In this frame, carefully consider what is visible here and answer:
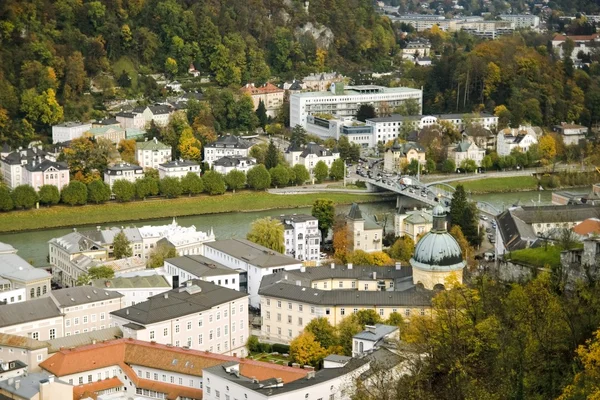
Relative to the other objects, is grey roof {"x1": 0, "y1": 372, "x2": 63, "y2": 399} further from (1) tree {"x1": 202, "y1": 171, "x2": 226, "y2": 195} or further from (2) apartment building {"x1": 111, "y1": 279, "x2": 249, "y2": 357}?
(1) tree {"x1": 202, "y1": 171, "x2": 226, "y2": 195}

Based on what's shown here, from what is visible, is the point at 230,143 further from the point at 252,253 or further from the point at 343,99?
the point at 252,253

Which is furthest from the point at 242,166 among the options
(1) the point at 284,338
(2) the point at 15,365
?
(2) the point at 15,365

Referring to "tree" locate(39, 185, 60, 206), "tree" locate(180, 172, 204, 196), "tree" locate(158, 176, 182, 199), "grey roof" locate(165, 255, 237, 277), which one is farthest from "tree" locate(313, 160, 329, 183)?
"grey roof" locate(165, 255, 237, 277)

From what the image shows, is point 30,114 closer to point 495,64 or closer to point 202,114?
point 202,114

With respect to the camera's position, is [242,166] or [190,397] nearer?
[190,397]

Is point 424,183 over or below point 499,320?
below

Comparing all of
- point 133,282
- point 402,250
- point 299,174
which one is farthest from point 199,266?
point 299,174
